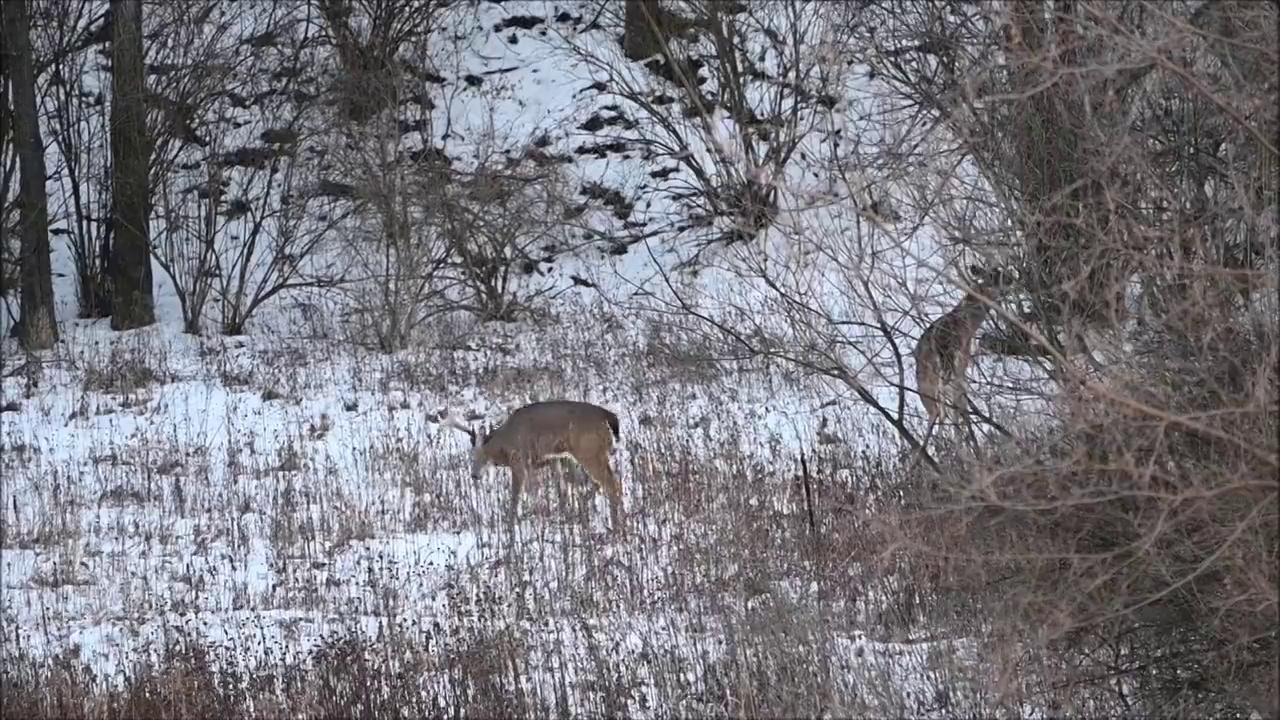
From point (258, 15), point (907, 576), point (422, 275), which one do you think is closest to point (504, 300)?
point (422, 275)

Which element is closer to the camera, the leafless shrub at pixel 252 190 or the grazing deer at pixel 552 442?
the grazing deer at pixel 552 442

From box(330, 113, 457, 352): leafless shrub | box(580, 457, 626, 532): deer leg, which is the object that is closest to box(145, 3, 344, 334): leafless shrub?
box(330, 113, 457, 352): leafless shrub

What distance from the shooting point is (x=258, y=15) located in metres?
20.3

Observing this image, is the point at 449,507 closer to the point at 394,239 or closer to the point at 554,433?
the point at 554,433

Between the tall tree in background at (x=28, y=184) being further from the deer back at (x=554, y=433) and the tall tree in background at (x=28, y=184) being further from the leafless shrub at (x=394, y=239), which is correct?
the deer back at (x=554, y=433)

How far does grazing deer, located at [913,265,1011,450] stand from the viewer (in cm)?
643

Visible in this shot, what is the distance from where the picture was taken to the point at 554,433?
1016 cm

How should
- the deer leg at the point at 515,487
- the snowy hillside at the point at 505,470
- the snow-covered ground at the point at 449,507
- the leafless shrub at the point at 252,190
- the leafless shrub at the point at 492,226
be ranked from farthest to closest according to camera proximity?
the leafless shrub at the point at 252,190, the leafless shrub at the point at 492,226, the deer leg at the point at 515,487, the snow-covered ground at the point at 449,507, the snowy hillside at the point at 505,470

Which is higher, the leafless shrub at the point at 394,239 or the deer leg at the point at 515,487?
the leafless shrub at the point at 394,239

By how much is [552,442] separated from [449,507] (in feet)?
2.73

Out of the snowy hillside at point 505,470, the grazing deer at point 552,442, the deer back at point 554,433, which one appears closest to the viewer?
the snowy hillside at point 505,470

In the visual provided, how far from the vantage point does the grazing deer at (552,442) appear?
9891mm

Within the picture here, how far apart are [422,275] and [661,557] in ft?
29.3

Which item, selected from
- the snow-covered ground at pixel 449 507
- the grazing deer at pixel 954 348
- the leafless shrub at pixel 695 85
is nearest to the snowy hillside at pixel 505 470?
the snow-covered ground at pixel 449 507
